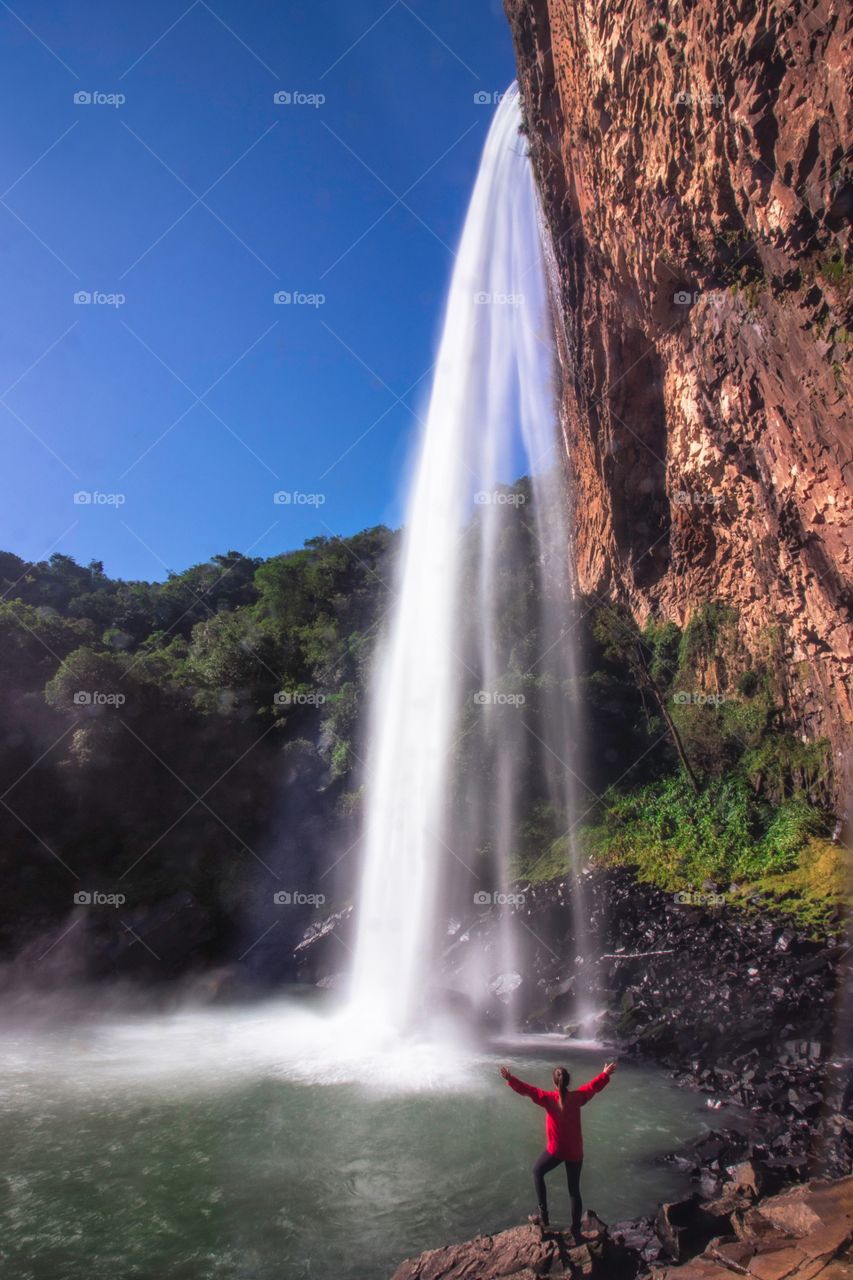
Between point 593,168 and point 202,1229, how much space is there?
67.6 feet

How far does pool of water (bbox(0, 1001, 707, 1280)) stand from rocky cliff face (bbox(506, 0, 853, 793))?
1014cm

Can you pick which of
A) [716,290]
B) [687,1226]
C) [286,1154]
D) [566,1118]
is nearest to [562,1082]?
[566,1118]

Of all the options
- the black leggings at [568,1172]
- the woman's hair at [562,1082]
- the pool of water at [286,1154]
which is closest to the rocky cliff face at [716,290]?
the woman's hair at [562,1082]

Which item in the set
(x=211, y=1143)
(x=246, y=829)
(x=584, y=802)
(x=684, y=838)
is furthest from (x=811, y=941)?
(x=246, y=829)

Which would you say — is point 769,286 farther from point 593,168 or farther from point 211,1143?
point 211,1143

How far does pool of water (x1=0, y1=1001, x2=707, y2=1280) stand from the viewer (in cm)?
639

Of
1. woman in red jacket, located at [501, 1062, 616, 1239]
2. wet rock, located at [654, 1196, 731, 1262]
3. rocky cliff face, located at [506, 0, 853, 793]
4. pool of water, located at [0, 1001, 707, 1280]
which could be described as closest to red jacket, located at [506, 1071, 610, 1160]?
woman in red jacket, located at [501, 1062, 616, 1239]

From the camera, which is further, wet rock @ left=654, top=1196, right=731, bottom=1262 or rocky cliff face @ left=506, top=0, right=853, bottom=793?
rocky cliff face @ left=506, top=0, right=853, bottom=793

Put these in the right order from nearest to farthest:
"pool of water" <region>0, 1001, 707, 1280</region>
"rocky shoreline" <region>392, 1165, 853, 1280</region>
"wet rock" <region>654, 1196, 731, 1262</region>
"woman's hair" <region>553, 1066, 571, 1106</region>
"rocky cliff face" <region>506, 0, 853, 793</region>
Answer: "rocky shoreline" <region>392, 1165, 853, 1280</region>, "wet rock" <region>654, 1196, 731, 1262</region>, "woman's hair" <region>553, 1066, 571, 1106</region>, "pool of water" <region>0, 1001, 707, 1280</region>, "rocky cliff face" <region>506, 0, 853, 793</region>

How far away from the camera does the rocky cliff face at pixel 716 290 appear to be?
10367 mm

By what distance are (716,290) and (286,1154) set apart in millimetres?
16542

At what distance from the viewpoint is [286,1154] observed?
816 cm

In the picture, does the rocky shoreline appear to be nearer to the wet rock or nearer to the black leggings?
the wet rock

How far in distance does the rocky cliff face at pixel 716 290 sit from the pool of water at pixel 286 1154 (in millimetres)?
10135
